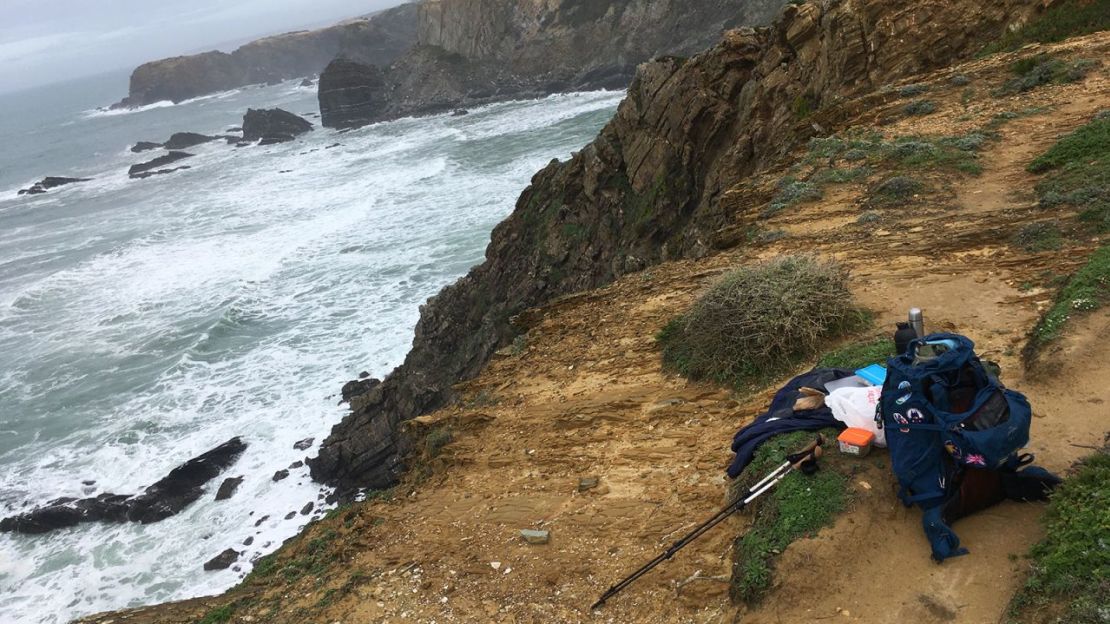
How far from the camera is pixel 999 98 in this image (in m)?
11.2

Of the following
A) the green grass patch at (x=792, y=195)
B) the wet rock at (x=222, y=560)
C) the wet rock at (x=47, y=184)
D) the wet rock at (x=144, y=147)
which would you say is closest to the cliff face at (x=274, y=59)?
the wet rock at (x=144, y=147)

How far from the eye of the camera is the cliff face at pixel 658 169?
1419 centimetres

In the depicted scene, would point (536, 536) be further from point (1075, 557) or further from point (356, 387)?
point (356, 387)

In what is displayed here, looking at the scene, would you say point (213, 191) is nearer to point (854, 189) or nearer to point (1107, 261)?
point (854, 189)

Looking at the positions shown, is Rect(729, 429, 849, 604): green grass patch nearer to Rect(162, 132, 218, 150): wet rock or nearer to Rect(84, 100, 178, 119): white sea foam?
Answer: Rect(162, 132, 218, 150): wet rock

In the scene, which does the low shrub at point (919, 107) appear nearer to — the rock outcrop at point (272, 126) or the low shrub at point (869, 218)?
the low shrub at point (869, 218)

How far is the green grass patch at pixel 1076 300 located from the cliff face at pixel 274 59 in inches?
3882

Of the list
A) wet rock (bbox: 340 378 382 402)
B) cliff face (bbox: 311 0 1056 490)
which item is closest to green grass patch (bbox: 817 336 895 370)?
cliff face (bbox: 311 0 1056 490)

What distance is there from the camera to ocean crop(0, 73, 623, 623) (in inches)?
602

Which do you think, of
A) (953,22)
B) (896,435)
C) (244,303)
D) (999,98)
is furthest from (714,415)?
(244,303)

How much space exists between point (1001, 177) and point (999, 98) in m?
3.21

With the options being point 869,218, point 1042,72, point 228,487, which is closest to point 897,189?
point 869,218

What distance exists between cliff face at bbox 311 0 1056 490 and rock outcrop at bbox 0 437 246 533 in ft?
10.1

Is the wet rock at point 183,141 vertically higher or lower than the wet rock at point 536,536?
higher
